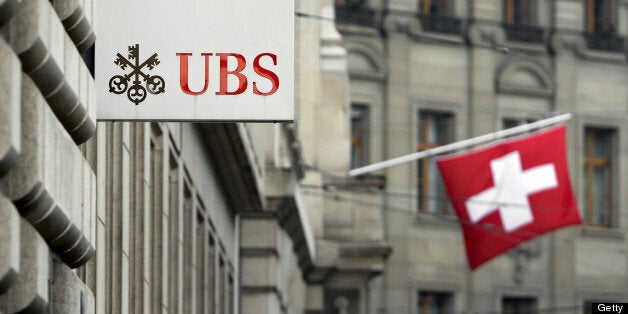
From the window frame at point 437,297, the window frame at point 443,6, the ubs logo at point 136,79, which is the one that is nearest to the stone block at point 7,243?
the ubs logo at point 136,79

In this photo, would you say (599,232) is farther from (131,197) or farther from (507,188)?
(131,197)

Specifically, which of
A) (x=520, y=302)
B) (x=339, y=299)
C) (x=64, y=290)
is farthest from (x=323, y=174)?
(x=64, y=290)

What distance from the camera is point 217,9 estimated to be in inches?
597

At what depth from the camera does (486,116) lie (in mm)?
66562

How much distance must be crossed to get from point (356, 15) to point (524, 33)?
549 cm

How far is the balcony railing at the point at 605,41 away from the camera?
224 ft

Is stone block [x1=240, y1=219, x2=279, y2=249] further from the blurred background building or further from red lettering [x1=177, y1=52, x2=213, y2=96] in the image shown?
red lettering [x1=177, y1=52, x2=213, y2=96]

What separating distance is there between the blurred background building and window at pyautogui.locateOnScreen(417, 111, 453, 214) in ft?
0.22

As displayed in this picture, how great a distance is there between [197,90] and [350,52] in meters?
48.8

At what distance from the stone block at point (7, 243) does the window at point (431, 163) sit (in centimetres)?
5345

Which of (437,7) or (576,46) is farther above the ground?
(437,7)

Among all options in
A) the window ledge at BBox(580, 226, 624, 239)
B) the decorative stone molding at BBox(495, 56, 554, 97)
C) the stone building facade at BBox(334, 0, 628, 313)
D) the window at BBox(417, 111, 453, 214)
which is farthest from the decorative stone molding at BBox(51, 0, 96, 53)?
the window ledge at BBox(580, 226, 624, 239)

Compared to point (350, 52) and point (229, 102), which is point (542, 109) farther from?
point (229, 102)

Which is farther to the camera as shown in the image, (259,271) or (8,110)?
(259,271)
